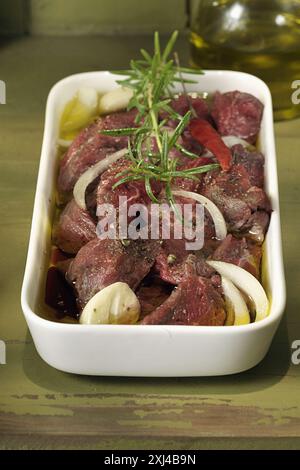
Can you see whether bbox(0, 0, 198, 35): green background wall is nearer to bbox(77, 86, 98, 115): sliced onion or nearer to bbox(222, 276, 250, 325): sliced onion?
bbox(77, 86, 98, 115): sliced onion

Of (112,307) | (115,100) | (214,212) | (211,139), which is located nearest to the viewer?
(112,307)

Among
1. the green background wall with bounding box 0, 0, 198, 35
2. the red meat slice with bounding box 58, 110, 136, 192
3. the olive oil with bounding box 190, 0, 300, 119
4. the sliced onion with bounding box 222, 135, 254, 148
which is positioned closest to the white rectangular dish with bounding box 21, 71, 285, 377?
the red meat slice with bounding box 58, 110, 136, 192

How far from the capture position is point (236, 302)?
2252mm

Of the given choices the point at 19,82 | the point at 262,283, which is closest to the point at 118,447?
the point at 262,283

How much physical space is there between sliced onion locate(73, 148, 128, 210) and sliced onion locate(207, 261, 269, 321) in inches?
18.1

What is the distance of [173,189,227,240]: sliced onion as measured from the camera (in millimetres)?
2469

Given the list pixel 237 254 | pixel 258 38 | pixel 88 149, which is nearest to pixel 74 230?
pixel 88 149

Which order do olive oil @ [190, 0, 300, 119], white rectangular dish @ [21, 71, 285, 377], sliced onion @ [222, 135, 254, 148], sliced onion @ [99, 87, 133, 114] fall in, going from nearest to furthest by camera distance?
white rectangular dish @ [21, 71, 285, 377] < sliced onion @ [222, 135, 254, 148] < sliced onion @ [99, 87, 133, 114] < olive oil @ [190, 0, 300, 119]

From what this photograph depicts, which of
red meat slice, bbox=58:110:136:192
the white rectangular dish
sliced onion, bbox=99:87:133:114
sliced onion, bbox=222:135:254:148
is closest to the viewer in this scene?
the white rectangular dish

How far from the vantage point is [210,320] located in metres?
2.19

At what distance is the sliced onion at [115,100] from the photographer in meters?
2.98

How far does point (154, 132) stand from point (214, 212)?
1.13 feet

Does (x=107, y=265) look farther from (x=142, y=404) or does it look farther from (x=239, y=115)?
(x=239, y=115)

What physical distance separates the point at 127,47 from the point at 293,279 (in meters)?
1.58
